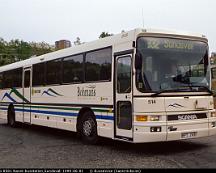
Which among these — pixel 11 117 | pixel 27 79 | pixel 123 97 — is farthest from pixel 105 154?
pixel 11 117

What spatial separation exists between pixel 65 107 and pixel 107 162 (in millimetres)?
4728

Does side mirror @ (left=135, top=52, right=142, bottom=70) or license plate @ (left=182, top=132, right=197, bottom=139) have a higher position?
side mirror @ (left=135, top=52, right=142, bottom=70)

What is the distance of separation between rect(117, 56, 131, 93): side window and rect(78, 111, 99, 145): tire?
1753 mm

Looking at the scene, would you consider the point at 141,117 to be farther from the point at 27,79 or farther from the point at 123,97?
the point at 27,79

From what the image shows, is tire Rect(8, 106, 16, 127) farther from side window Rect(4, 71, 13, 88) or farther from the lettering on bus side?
the lettering on bus side

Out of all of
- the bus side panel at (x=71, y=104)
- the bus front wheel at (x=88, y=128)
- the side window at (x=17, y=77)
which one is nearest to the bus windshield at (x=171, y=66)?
the bus side panel at (x=71, y=104)

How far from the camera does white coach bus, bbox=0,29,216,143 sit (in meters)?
9.57

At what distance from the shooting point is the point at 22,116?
1708cm

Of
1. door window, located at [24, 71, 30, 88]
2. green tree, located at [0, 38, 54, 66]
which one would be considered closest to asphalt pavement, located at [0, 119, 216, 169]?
door window, located at [24, 71, 30, 88]

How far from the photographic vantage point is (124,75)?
400 inches

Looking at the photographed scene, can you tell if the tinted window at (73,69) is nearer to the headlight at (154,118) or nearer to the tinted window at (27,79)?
the headlight at (154,118)

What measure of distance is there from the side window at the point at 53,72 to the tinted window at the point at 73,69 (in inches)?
17.8

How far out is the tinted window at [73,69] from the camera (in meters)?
12.4

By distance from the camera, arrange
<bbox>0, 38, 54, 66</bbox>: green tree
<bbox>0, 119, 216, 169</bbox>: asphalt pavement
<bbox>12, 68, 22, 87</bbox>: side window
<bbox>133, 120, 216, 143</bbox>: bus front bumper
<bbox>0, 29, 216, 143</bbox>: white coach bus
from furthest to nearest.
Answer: <bbox>0, 38, 54, 66</bbox>: green tree
<bbox>12, 68, 22, 87</bbox>: side window
<bbox>0, 29, 216, 143</bbox>: white coach bus
<bbox>133, 120, 216, 143</bbox>: bus front bumper
<bbox>0, 119, 216, 169</bbox>: asphalt pavement
